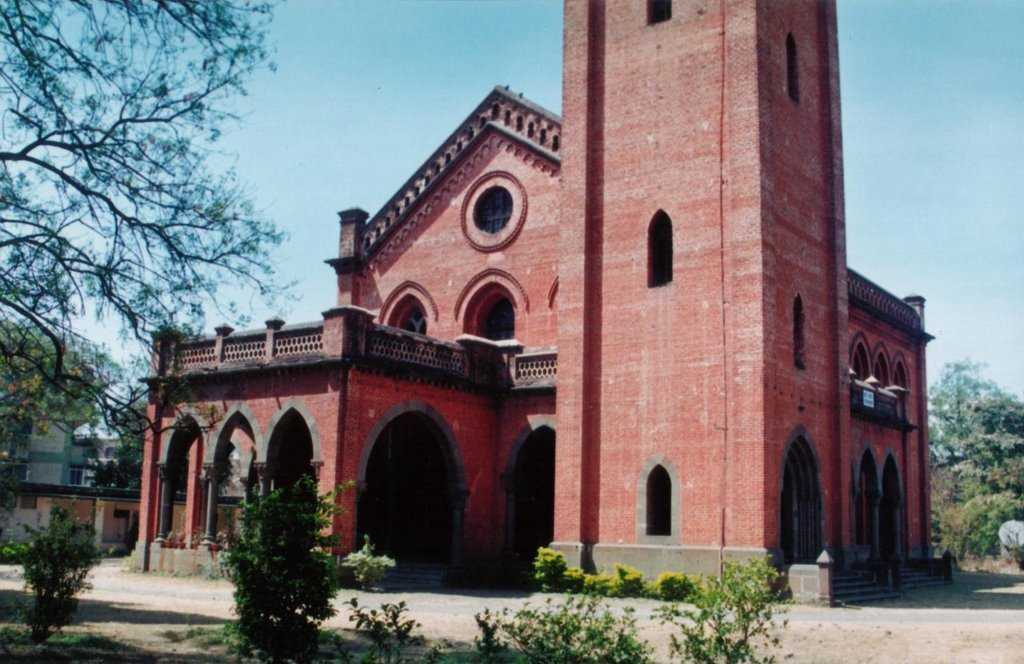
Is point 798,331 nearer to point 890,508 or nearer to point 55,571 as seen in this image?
point 890,508

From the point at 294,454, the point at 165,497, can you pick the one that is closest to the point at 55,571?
Answer: the point at 165,497

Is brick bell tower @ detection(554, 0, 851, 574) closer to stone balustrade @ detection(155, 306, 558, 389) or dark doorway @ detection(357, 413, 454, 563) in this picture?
stone balustrade @ detection(155, 306, 558, 389)

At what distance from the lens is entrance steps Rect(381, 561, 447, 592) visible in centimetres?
2294

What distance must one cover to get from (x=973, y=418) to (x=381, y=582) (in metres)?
40.9

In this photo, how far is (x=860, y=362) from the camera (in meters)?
32.5

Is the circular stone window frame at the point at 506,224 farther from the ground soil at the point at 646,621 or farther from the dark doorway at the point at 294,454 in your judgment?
the ground soil at the point at 646,621

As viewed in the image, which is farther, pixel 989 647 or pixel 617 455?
pixel 617 455

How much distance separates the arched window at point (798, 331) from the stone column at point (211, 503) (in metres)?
13.9

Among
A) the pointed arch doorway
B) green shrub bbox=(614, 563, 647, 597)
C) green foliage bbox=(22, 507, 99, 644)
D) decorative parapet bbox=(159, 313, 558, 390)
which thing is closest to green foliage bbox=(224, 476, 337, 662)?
green foliage bbox=(22, 507, 99, 644)

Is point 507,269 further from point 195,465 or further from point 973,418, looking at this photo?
point 973,418

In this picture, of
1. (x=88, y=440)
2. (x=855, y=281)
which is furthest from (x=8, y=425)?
(x=855, y=281)

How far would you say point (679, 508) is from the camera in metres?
22.4

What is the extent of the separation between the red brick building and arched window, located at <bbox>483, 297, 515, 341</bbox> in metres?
0.09

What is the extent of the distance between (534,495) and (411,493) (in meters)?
3.28
